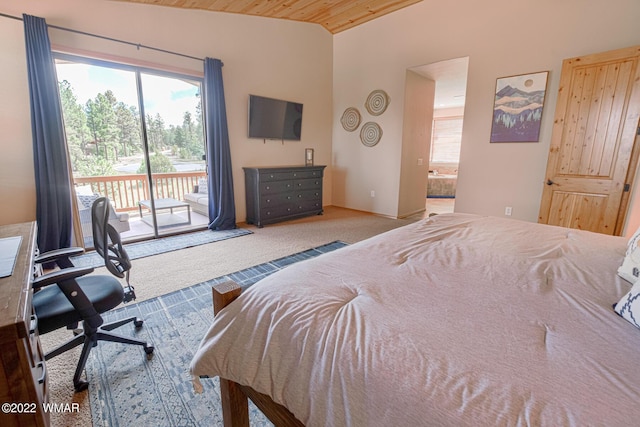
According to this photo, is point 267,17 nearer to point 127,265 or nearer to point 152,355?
point 127,265

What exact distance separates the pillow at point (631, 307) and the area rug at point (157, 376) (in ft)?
4.62

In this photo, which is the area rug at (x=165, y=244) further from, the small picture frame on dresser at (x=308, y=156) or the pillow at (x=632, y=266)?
the pillow at (x=632, y=266)

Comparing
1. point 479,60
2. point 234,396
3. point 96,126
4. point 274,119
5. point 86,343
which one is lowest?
point 86,343

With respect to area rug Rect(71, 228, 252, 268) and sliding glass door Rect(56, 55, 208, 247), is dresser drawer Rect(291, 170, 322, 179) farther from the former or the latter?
sliding glass door Rect(56, 55, 208, 247)

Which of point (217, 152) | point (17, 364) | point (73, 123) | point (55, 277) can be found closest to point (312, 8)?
point (217, 152)

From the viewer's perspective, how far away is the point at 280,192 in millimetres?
4652

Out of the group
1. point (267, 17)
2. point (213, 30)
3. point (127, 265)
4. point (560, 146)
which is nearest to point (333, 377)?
point (127, 265)

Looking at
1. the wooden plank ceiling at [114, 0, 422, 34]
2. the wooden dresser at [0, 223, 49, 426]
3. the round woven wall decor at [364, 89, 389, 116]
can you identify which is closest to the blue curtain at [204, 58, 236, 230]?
the wooden plank ceiling at [114, 0, 422, 34]

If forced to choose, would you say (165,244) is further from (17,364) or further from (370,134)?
(370,134)

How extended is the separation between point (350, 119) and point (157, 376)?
499cm

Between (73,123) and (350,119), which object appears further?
(350,119)

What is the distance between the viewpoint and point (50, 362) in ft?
5.45

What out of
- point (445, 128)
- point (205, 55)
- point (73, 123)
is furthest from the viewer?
point (445, 128)

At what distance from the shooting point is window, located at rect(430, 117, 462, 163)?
Answer: 8.63 metres
